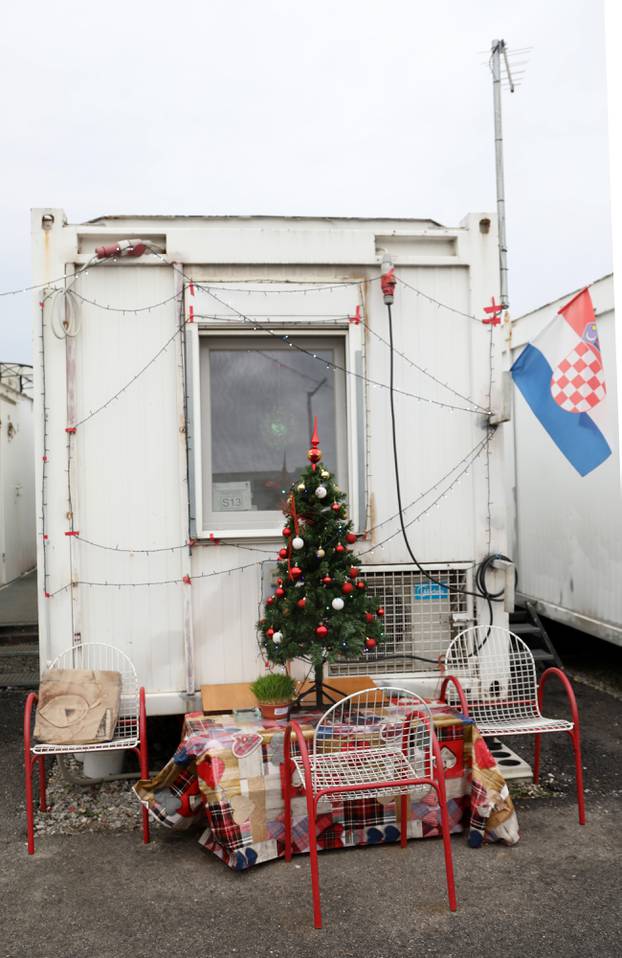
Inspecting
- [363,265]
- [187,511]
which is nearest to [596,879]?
[187,511]

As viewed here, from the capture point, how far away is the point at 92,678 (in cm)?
445

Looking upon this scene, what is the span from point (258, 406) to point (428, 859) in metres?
2.60

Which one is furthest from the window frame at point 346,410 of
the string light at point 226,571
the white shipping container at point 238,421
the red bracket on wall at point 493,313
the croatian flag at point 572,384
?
the croatian flag at point 572,384

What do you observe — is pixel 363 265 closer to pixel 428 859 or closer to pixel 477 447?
pixel 477 447

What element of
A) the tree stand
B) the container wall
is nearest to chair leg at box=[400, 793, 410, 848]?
the tree stand

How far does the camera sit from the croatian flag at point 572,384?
4.67 meters

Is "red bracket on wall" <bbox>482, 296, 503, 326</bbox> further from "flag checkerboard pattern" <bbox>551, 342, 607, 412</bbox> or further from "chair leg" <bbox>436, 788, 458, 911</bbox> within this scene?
"chair leg" <bbox>436, 788, 458, 911</bbox>

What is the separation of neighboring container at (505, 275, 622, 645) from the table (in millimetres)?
2497

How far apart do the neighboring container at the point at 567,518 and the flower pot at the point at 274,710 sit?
2.77m

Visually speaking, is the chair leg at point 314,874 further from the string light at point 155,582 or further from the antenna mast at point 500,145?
the antenna mast at point 500,145

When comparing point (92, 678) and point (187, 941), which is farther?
point (92, 678)

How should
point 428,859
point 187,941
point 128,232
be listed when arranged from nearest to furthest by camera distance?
point 187,941 < point 428,859 < point 128,232

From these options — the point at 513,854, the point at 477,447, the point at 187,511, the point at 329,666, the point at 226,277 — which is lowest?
the point at 513,854

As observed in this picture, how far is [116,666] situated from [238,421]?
1.57 meters
